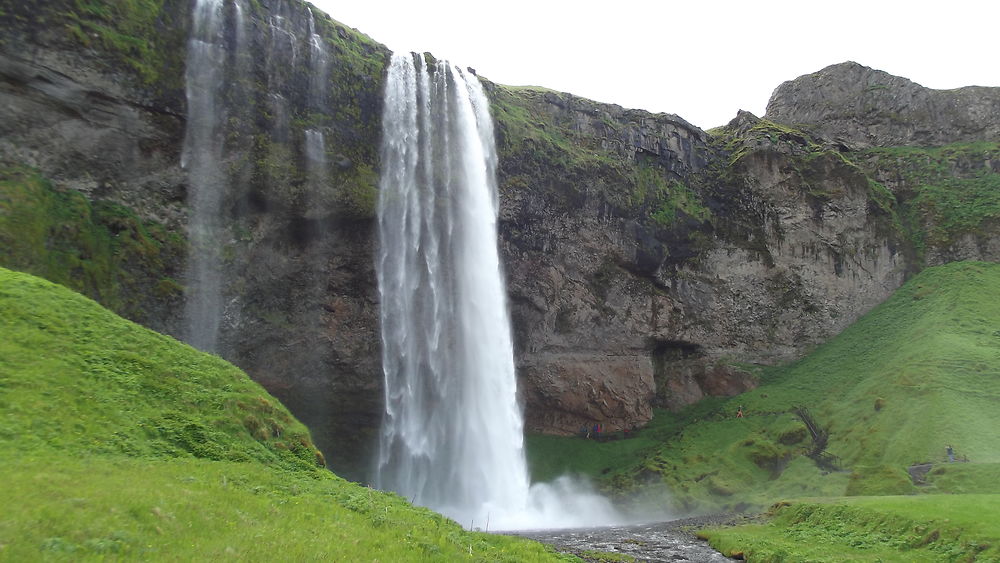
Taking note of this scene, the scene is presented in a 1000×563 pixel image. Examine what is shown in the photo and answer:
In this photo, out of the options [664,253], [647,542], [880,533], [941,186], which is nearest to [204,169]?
[647,542]

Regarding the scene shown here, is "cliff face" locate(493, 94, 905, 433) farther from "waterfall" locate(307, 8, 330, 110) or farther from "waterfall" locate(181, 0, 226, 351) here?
"waterfall" locate(181, 0, 226, 351)

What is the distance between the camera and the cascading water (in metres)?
36.7

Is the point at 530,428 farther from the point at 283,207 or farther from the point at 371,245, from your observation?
the point at 283,207

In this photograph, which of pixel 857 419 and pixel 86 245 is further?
pixel 857 419

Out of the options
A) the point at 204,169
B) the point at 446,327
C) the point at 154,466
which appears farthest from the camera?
the point at 446,327

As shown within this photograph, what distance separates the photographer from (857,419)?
40031 millimetres

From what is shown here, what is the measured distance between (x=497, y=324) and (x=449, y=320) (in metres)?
3.82

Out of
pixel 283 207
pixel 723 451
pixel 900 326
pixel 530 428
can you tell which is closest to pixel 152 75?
pixel 283 207

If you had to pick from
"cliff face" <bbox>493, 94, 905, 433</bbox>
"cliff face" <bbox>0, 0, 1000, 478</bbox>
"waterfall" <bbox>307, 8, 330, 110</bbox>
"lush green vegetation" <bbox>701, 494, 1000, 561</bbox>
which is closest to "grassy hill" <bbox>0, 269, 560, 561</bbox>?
"lush green vegetation" <bbox>701, 494, 1000, 561</bbox>

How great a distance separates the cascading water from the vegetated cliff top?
50.3 metres

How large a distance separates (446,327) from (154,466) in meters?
28.3

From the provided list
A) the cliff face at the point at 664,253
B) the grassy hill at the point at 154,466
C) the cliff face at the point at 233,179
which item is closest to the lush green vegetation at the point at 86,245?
the cliff face at the point at 233,179

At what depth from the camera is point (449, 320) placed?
40.2m

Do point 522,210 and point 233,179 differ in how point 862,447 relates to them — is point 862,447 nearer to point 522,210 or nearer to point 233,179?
point 522,210
